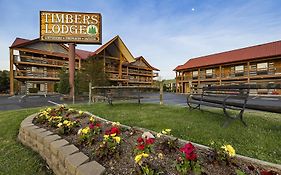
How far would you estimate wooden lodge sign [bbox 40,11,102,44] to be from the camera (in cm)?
1459

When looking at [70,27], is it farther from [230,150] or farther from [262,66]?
[262,66]

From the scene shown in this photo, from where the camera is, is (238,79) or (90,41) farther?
(238,79)

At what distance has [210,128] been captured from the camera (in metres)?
3.26

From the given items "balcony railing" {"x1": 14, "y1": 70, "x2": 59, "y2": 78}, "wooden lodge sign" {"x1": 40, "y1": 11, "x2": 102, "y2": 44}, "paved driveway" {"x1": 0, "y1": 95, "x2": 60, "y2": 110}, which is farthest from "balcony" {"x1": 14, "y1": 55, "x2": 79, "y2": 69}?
"wooden lodge sign" {"x1": 40, "y1": 11, "x2": 102, "y2": 44}

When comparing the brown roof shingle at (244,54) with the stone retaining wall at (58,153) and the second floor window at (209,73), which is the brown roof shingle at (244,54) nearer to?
the second floor window at (209,73)

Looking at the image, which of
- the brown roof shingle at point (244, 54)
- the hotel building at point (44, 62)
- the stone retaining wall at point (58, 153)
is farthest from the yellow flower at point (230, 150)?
the brown roof shingle at point (244, 54)

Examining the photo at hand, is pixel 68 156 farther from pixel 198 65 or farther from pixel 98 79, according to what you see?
pixel 198 65

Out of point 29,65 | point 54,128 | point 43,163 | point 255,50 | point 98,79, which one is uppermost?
point 255,50

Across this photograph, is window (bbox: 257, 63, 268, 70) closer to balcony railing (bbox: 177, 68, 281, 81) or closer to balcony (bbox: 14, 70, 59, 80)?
balcony railing (bbox: 177, 68, 281, 81)

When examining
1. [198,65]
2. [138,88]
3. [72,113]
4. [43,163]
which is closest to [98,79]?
[138,88]

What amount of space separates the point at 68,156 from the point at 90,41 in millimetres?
14921

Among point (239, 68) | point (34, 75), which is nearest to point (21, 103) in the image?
point (34, 75)

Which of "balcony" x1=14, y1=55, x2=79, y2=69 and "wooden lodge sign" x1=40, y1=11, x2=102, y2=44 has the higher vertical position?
"wooden lodge sign" x1=40, y1=11, x2=102, y2=44

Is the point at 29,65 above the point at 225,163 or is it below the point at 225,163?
above
